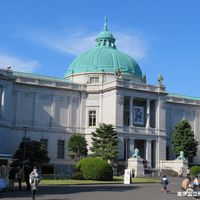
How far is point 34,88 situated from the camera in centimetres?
7462

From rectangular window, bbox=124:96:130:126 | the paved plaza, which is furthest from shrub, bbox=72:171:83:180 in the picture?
rectangular window, bbox=124:96:130:126

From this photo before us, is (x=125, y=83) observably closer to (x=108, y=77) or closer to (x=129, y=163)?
(x=108, y=77)

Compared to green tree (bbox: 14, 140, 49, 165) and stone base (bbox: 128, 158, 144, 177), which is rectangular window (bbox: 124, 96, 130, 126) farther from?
green tree (bbox: 14, 140, 49, 165)

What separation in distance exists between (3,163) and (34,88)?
4109 centimetres

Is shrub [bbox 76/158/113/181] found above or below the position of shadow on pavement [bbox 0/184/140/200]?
above

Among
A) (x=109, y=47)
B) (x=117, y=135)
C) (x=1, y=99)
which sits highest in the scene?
(x=109, y=47)

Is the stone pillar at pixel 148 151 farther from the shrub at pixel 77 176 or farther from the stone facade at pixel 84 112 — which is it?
the shrub at pixel 77 176

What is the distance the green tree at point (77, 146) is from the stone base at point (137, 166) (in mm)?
9277

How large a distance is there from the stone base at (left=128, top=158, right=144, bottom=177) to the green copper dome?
23.6m

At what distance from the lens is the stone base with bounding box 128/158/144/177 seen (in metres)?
63.3

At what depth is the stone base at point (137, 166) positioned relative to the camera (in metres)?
63.3

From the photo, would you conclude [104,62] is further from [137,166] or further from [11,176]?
[11,176]

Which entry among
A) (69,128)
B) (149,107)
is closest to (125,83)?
(149,107)

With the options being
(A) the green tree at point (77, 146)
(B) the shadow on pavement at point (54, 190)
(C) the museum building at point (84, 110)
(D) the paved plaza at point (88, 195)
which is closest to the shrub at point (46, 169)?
(A) the green tree at point (77, 146)
